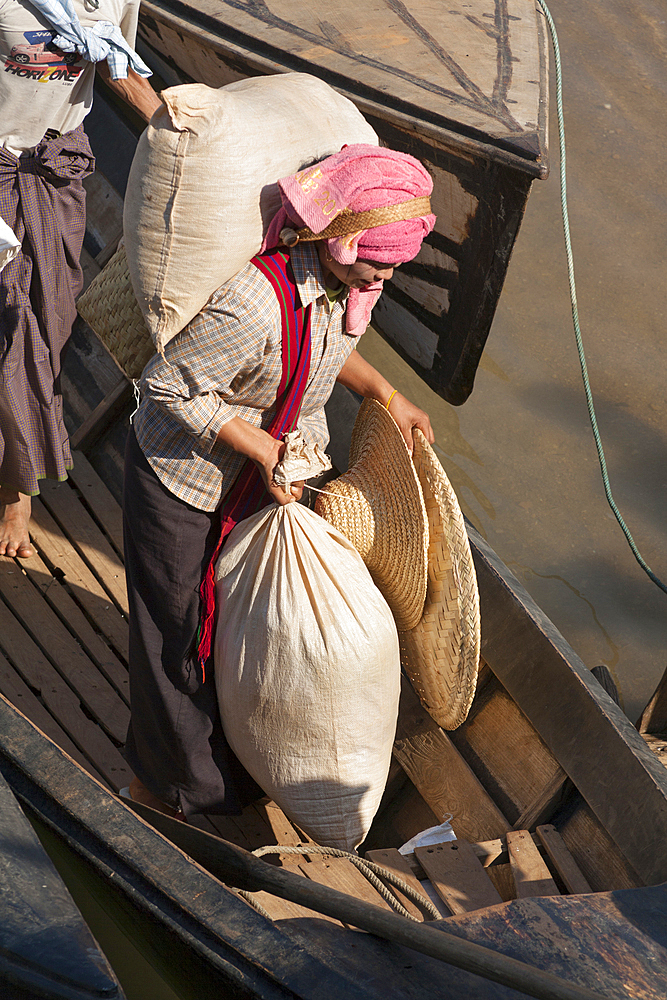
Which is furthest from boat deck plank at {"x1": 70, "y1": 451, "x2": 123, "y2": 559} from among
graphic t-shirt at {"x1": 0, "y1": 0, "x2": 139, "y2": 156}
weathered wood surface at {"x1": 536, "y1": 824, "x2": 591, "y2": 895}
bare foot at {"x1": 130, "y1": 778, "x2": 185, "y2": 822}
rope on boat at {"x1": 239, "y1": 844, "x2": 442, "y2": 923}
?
weathered wood surface at {"x1": 536, "y1": 824, "x2": 591, "y2": 895}

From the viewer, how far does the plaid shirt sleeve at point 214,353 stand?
1.56 meters

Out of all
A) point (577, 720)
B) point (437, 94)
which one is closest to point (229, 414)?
point (577, 720)

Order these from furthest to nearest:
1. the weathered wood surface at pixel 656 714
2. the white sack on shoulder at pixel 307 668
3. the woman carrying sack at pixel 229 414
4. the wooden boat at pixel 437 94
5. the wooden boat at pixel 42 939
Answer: the wooden boat at pixel 437 94, the weathered wood surface at pixel 656 714, the white sack on shoulder at pixel 307 668, the woman carrying sack at pixel 229 414, the wooden boat at pixel 42 939

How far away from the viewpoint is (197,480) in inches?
70.6

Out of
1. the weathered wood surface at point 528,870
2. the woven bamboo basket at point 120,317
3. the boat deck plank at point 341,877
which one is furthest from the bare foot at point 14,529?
the weathered wood surface at point 528,870

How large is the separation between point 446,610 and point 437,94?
1779 millimetres

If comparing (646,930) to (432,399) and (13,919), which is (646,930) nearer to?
(13,919)

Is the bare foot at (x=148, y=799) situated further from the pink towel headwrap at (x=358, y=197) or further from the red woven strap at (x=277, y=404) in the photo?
the pink towel headwrap at (x=358, y=197)

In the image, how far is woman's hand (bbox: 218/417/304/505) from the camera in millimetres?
1642

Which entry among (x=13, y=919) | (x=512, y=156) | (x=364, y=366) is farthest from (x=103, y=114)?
(x=13, y=919)

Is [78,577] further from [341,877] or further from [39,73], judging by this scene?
[39,73]

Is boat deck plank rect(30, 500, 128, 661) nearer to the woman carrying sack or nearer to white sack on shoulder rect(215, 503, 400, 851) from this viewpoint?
the woman carrying sack

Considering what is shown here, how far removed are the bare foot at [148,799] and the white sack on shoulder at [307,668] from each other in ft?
0.99

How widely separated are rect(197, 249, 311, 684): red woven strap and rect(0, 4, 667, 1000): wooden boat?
16.8 inches
